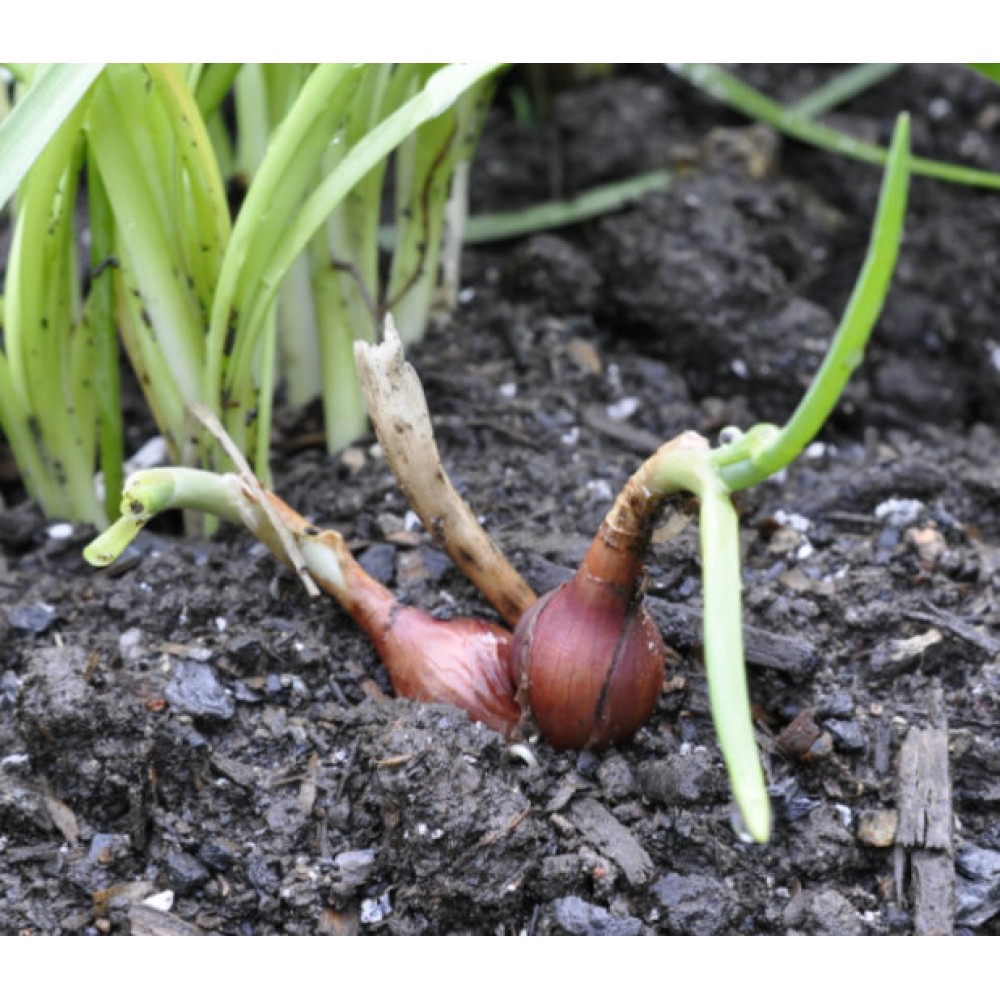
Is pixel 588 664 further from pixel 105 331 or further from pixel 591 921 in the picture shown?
pixel 105 331

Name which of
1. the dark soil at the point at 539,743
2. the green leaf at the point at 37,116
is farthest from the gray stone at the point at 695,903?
the green leaf at the point at 37,116

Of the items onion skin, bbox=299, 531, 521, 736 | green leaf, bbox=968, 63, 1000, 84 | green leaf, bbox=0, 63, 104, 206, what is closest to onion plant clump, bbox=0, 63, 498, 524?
green leaf, bbox=0, 63, 104, 206

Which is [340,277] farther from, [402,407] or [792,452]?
[792,452]

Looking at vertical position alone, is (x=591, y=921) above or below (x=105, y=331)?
below

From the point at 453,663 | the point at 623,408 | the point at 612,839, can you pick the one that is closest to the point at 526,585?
the point at 453,663

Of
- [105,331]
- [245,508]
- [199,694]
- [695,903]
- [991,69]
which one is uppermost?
[991,69]

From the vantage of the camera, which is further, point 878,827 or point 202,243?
point 202,243
